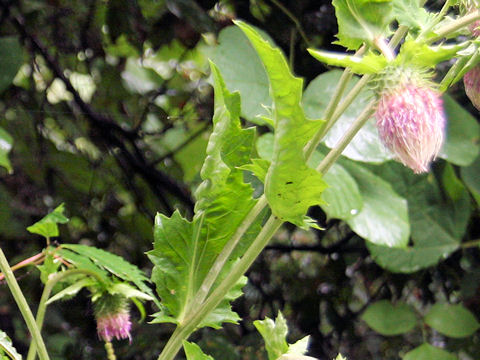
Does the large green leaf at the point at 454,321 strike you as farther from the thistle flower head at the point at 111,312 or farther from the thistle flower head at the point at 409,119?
the thistle flower head at the point at 409,119

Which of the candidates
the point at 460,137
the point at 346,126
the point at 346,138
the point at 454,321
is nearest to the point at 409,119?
the point at 346,138

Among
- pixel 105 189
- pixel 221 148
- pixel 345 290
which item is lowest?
pixel 345 290

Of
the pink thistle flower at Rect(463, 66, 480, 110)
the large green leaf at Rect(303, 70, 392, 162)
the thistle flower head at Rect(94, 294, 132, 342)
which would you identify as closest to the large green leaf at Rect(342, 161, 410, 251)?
the large green leaf at Rect(303, 70, 392, 162)

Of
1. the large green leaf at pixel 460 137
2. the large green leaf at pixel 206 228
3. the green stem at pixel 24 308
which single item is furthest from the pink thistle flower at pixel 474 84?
the large green leaf at pixel 460 137

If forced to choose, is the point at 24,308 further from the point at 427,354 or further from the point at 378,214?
the point at 427,354

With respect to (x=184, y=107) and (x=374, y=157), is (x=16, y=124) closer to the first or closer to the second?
(x=184, y=107)

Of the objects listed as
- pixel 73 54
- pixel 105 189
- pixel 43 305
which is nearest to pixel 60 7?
pixel 73 54

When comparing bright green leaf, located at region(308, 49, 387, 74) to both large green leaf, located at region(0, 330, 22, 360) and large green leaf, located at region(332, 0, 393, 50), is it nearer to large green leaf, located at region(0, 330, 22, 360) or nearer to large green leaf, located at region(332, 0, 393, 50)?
large green leaf, located at region(332, 0, 393, 50)
